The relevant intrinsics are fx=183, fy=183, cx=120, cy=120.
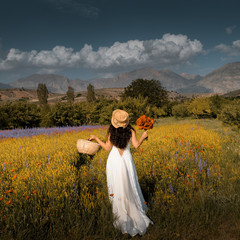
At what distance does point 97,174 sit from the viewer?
475 centimetres

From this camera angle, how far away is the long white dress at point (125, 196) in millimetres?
2975

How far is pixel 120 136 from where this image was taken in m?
3.19

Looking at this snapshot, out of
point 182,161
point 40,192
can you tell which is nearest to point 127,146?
point 40,192

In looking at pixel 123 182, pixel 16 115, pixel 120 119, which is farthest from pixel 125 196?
pixel 16 115

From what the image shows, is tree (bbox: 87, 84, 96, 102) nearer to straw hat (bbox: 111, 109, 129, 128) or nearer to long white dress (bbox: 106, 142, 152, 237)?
straw hat (bbox: 111, 109, 129, 128)

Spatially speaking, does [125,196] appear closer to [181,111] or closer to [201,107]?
[201,107]

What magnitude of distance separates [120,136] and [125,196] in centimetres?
102

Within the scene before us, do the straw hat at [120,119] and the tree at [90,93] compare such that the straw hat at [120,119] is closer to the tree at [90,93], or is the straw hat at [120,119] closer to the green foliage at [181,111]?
the green foliage at [181,111]

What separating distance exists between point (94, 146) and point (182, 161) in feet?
8.44

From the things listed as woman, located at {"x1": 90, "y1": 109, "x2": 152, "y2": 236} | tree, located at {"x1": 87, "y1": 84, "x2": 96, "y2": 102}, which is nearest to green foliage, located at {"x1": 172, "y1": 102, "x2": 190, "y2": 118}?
woman, located at {"x1": 90, "y1": 109, "x2": 152, "y2": 236}

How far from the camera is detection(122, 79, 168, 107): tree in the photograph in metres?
37.4

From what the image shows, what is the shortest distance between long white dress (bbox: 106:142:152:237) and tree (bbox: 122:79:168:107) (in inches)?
1346

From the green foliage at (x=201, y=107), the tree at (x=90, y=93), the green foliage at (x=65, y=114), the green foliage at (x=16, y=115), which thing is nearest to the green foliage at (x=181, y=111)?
the green foliage at (x=201, y=107)

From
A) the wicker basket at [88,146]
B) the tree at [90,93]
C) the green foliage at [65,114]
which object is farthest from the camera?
the tree at [90,93]
